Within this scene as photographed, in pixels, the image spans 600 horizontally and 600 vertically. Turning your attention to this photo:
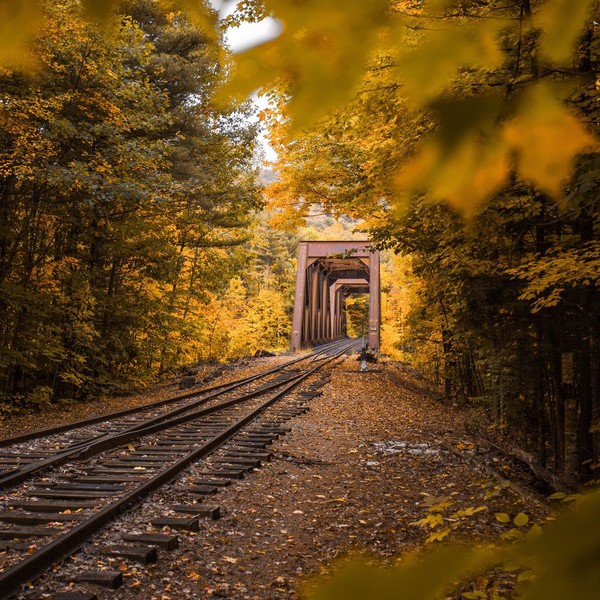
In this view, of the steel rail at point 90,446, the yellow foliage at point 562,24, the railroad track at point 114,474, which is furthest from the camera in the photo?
the steel rail at point 90,446

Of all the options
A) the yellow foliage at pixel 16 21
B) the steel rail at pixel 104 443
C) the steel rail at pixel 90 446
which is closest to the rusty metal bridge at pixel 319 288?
the steel rail at pixel 104 443

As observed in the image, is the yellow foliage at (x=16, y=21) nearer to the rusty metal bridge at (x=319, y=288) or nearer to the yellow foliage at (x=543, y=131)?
the yellow foliage at (x=543, y=131)

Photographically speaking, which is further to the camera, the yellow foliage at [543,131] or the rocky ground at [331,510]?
the rocky ground at [331,510]

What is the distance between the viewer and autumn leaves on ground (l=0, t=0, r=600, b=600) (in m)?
0.88

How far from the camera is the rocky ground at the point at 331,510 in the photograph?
11.3ft

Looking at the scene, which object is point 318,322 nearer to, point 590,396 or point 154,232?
point 154,232

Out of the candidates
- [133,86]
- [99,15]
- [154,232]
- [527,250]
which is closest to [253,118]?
[154,232]

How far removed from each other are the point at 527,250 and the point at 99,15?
236 inches

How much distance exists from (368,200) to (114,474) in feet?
18.6

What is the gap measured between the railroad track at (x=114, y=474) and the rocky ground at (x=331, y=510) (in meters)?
0.25

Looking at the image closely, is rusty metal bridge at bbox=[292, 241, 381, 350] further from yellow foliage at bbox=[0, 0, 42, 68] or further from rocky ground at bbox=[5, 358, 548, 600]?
yellow foliage at bbox=[0, 0, 42, 68]

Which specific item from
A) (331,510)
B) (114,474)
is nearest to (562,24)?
(331,510)

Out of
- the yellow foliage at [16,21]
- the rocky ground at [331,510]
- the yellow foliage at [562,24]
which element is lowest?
the rocky ground at [331,510]

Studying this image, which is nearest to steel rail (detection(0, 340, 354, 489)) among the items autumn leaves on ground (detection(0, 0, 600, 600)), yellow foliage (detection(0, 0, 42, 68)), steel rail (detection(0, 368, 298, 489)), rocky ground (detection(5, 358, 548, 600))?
steel rail (detection(0, 368, 298, 489))
